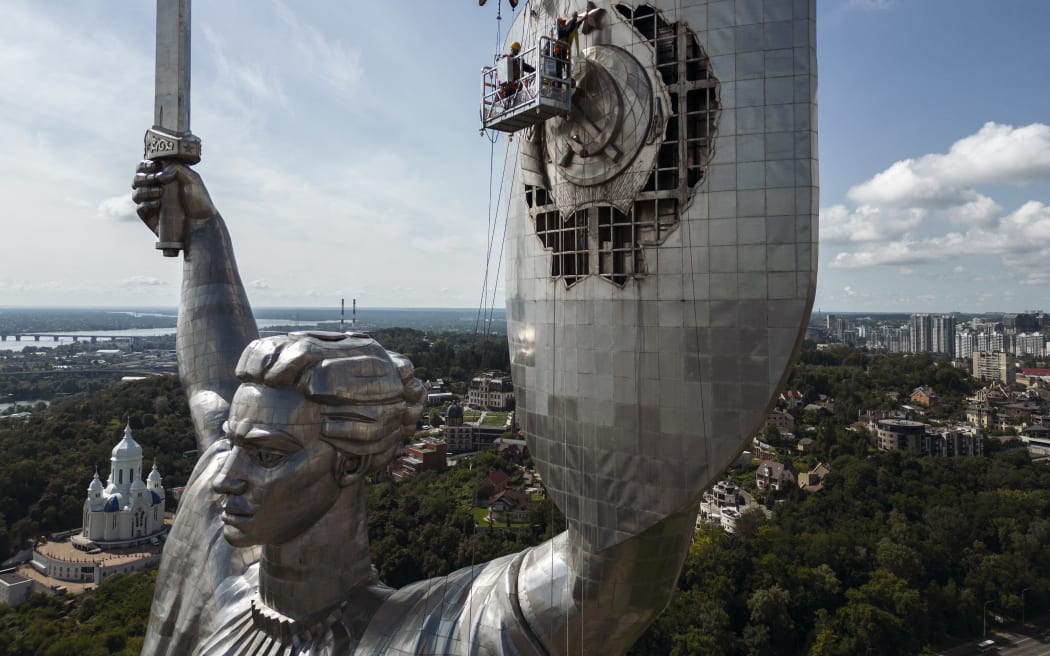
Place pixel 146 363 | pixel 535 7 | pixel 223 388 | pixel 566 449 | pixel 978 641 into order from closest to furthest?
pixel 566 449 < pixel 535 7 < pixel 223 388 < pixel 978 641 < pixel 146 363

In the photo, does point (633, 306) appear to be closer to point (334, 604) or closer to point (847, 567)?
point (334, 604)

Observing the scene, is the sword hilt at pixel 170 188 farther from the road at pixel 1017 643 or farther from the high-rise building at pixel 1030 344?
the high-rise building at pixel 1030 344

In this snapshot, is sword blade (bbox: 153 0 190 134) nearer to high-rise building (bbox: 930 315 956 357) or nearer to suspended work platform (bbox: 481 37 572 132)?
suspended work platform (bbox: 481 37 572 132)

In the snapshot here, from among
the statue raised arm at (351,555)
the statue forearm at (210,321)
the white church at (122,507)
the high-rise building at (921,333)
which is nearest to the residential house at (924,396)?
the white church at (122,507)

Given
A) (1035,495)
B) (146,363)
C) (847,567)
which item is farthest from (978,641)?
(146,363)

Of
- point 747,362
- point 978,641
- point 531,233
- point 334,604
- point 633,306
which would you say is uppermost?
point 531,233
